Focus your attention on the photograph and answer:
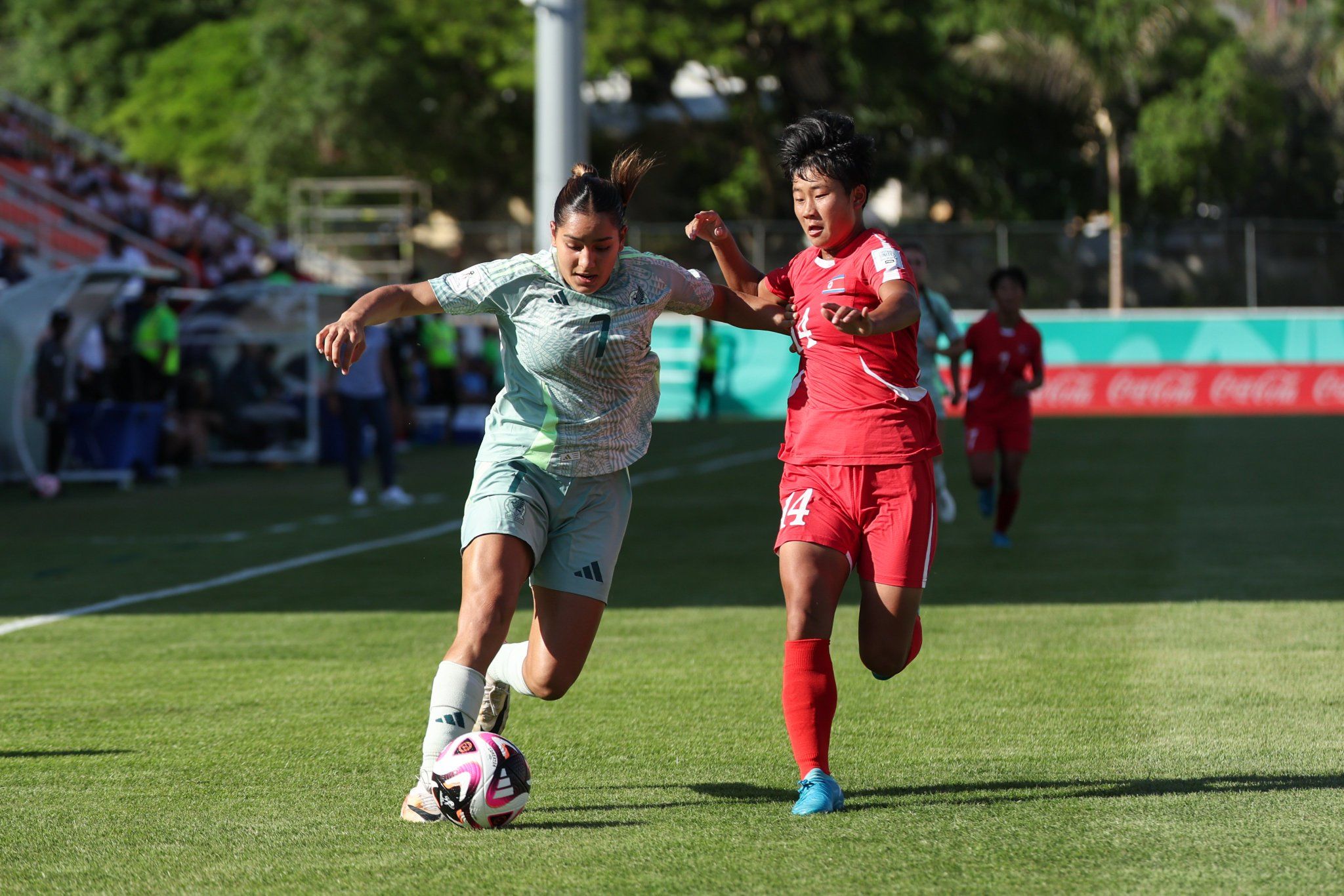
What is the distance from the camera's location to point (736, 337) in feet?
113

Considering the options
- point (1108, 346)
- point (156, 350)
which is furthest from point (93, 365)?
point (1108, 346)

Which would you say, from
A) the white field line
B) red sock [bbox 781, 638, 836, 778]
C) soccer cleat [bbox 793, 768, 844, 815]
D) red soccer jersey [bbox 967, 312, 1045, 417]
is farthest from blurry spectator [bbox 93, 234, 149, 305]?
soccer cleat [bbox 793, 768, 844, 815]

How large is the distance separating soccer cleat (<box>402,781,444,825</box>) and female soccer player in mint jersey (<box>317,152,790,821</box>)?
0.03 metres

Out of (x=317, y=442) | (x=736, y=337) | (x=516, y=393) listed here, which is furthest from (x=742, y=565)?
(x=736, y=337)

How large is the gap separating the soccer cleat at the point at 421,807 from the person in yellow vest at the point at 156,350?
1519cm

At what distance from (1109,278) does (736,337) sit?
25.3ft

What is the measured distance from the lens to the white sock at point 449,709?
4961mm

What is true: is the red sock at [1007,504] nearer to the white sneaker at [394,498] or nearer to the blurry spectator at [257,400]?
the white sneaker at [394,498]

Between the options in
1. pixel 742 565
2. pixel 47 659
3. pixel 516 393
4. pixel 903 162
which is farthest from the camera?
pixel 903 162

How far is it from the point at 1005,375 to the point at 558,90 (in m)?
6.04

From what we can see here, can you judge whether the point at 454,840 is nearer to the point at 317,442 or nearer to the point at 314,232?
the point at 317,442

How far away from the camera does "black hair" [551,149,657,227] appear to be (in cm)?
518

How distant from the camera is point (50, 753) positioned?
6.13m

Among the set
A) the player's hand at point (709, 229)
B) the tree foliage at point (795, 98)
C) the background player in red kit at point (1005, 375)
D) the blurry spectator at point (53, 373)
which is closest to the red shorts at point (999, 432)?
the background player in red kit at point (1005, 375)
